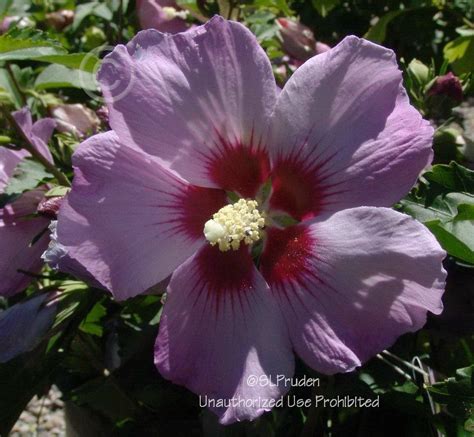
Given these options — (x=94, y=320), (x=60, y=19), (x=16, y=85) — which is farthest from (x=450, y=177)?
(x=60, y=19)

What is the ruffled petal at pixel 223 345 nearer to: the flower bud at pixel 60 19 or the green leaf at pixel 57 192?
the green leaf at pixel 57 192

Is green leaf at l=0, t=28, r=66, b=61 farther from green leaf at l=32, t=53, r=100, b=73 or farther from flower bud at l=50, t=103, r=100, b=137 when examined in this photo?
flower bud at l=50, t=103, r=100, b=137

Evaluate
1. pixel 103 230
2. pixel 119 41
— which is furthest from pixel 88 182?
pixel 119 41

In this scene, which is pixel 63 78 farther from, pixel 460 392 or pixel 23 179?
pixel 460 392

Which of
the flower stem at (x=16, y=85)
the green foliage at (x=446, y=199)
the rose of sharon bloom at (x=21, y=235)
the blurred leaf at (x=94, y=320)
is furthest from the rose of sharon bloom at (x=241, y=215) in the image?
the flower stem at (x=16, y=85)

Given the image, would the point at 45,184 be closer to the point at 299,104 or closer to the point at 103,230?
the point at 103,230

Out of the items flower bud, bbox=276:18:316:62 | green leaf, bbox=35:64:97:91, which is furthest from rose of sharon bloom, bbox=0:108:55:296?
flower bud, bbox=276:18:316:62
